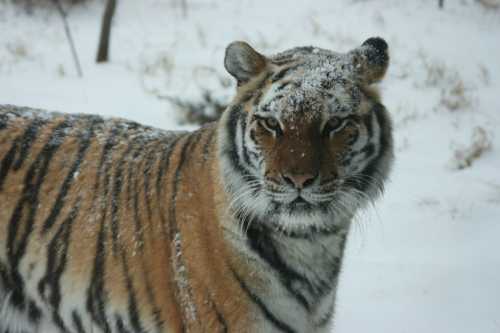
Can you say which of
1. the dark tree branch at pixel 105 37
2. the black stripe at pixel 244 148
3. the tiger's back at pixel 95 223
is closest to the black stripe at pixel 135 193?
the tiger's back at pixel 95 223

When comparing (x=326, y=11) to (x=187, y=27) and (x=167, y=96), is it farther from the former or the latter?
(x=167, y=96)

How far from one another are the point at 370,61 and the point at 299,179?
0.52 metres

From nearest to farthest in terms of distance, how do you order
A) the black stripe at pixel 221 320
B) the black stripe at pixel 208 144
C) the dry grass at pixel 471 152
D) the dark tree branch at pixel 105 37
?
the black stripe at pixel 221 320
the black stripe at pixel 208 144
the dry grass at pixel 471 152
the dark tree branch at pixel 105 37

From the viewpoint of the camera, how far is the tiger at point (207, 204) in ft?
5.91

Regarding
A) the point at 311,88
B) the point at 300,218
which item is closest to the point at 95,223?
the point at 300,218

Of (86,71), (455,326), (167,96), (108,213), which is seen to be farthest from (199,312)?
(86,71)

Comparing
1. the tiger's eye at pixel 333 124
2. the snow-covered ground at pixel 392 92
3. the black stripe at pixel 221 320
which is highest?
the tiger's eye at pixel 333 124

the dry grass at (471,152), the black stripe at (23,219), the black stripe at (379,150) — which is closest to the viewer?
the black stripe at (379,150)

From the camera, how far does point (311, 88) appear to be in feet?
5.82

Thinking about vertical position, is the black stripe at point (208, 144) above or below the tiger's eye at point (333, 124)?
below

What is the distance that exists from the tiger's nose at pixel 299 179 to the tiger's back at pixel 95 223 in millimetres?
344

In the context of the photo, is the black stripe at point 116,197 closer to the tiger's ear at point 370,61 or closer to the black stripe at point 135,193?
the black stripe at point 135,193

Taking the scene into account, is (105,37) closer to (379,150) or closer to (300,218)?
(379,150)

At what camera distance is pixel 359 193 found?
6.41ft
